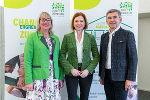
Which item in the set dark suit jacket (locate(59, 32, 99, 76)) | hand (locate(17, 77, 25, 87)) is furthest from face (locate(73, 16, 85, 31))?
hand (locate(17, 77, 25, 87))

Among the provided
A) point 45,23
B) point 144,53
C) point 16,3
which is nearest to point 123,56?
point 45,23

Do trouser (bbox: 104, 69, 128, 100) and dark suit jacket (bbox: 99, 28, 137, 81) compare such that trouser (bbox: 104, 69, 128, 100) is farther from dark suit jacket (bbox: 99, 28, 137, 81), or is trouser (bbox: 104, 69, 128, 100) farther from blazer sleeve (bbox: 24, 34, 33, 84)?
blazer sleeve (bbox: 24, 34, 33, 84)

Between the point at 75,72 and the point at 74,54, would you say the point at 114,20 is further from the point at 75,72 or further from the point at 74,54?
Result: the point at 75,72

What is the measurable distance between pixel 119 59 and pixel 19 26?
162cm

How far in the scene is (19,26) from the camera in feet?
7.77

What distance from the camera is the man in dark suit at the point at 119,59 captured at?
5.51ft

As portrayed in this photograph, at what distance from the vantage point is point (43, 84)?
1810 mm

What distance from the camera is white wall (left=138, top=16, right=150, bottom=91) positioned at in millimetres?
4574

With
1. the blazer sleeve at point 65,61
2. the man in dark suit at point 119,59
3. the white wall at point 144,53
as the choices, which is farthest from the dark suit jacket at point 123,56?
the white wall at point 144,53

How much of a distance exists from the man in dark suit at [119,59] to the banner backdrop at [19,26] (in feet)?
3.05

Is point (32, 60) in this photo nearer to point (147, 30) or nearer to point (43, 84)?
point (43, 84)

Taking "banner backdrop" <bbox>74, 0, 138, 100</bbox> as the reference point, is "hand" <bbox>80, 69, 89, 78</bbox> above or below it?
below

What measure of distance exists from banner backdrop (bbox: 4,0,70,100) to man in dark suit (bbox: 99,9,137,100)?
930 millimetres

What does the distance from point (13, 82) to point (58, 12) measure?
136 centimetres
